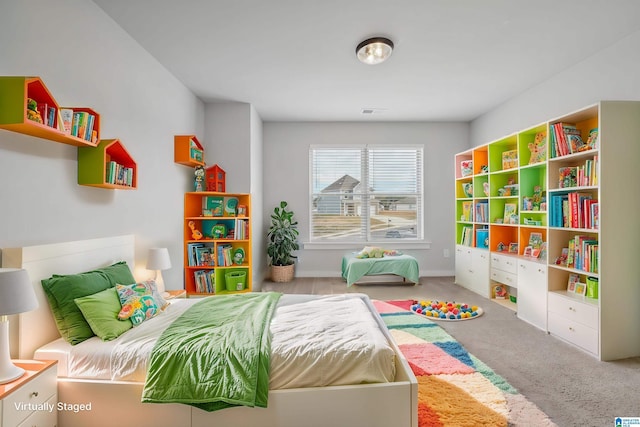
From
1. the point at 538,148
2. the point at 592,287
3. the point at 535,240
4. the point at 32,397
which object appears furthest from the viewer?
the point at 535,240

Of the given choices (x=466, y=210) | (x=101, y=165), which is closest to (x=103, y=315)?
(x=101, y=165)

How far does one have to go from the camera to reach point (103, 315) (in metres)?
1.90

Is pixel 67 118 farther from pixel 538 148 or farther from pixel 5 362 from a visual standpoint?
pixel 538 148

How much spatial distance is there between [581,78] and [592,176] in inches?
50.0

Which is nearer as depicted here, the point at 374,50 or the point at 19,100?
the point at 19,100

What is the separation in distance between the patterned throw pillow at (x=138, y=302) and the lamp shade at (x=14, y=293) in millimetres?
631

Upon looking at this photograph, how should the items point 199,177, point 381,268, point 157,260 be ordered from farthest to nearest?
point 381,268, point 199,177, point 157,260

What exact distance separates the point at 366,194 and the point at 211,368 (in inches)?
173

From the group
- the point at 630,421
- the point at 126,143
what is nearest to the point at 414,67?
the point at 126,143

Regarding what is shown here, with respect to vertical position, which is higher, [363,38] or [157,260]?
[363,38]

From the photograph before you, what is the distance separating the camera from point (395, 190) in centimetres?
568

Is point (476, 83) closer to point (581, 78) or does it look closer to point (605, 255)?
point (581, 78)

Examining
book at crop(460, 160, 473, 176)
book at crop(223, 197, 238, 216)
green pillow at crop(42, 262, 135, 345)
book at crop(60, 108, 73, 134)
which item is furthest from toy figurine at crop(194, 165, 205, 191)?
book at crop(460, 160, 473, 176)

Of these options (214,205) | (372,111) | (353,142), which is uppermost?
(372,111)
